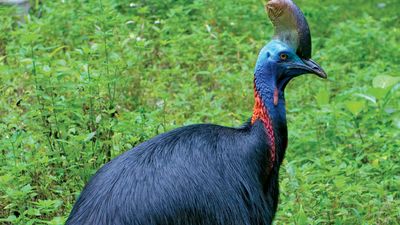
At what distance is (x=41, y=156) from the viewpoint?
4.76 m

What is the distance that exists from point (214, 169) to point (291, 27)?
0.74 metres

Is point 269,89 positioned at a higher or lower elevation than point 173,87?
higher

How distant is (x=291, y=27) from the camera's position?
4.18 metres

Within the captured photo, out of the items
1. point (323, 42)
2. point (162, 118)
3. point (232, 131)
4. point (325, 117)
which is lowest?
point (323, 42)

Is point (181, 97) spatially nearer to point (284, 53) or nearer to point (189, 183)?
point (284, 53)

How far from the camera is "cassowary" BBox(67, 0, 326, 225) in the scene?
12.0 ft

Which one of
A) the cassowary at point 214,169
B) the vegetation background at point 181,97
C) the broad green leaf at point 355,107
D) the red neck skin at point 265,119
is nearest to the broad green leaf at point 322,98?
the vegetation background at point 181,97

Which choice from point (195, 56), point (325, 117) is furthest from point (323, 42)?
point (325, 117)

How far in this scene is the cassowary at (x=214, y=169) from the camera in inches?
144

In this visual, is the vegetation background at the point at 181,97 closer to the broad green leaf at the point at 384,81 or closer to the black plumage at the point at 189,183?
the broad green leaf at the point at 384,81

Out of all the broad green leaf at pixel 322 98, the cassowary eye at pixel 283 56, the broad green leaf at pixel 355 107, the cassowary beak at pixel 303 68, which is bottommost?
the broad green leaf at pixel 322 98

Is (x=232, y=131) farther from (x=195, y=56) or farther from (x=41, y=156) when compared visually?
Answer: (x=195, y=56)

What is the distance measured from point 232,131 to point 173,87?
7.98 ft

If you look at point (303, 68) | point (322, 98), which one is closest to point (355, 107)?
point (322, 98)
